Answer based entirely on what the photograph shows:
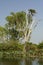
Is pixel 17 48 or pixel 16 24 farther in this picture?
pixel 16 24

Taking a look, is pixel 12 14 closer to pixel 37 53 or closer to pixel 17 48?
pixel 17 48

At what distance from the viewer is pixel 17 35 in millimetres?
39500

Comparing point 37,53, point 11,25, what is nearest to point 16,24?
point 11,25

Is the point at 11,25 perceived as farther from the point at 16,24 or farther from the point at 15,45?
the point at 15,45

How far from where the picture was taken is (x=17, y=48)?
36.0 metres

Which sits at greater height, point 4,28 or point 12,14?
point 12,14

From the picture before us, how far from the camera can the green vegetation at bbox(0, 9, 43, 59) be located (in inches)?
1405

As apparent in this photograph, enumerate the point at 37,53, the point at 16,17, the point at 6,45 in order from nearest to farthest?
the point at 37,53, the point at 6,45, the point at 16,17

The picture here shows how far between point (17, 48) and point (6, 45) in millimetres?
1976

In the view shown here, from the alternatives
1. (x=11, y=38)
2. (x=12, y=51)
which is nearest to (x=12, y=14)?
(x=11, y=38)

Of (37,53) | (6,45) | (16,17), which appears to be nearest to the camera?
(37,53)

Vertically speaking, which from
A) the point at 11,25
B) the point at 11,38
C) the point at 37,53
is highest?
the point at 11,25

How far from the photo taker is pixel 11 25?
3903 centimetres

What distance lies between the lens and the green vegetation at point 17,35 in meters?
35.7
